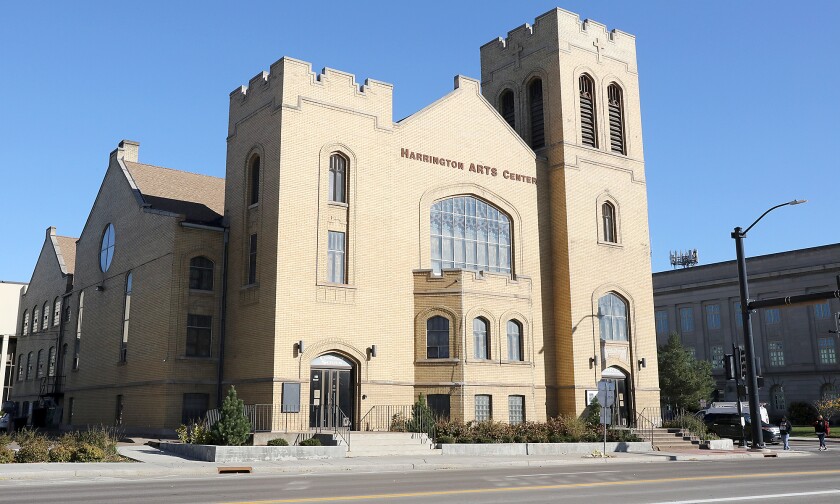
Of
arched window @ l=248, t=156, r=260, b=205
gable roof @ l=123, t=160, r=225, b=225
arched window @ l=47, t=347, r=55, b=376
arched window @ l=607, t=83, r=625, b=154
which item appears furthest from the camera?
arched window @ l=47, t=347, r=55, b=376

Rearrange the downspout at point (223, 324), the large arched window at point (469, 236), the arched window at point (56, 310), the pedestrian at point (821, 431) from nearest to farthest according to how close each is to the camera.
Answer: the downspout at point (223, 324)
the pedestrian at point (821, 431)
the large arched window at point (469, 236)
the arched window at point (56, 310)

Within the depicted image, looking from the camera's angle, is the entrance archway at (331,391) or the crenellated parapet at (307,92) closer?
the entrance archway at (331,391)

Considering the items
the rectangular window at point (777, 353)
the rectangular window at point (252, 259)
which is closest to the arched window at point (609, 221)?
the rectangular window at point (252, 259)

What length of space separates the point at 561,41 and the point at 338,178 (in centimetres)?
1411

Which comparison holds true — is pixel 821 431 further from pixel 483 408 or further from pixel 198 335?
pixel 198 335

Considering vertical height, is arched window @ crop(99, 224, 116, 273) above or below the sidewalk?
above

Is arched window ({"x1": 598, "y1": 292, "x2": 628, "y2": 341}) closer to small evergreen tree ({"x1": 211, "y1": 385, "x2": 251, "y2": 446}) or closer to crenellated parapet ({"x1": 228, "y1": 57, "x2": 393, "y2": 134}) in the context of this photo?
crenellated parapet ({"x1": 228, "y1": 57, "x2": 393, "y2": 134})

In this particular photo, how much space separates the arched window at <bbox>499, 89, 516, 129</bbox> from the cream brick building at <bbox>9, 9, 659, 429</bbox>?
190 millimetres

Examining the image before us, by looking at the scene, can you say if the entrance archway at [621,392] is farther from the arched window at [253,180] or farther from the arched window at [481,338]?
the arched window at [253,180]

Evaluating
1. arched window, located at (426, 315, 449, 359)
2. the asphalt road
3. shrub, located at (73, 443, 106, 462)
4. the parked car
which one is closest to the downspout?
arched window, located at (426, 315, 449, 359)

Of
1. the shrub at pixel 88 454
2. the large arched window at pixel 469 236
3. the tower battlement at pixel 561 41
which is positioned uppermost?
the tower battlement at pixel 561 41

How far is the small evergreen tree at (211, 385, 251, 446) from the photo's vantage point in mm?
24672

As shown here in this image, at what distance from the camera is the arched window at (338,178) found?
32.3 metres

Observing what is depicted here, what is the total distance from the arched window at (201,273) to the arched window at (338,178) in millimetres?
6265
